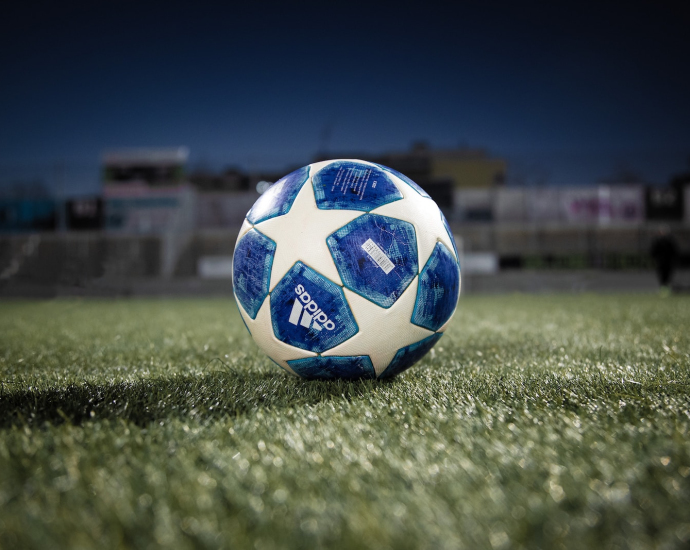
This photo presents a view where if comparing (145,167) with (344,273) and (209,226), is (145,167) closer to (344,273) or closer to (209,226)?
(209,226)

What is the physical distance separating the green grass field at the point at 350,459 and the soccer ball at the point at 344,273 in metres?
0.18

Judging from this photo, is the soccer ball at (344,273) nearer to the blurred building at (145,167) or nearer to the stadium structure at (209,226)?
the stadium structure at (209,226)

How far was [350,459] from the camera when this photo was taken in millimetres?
1376

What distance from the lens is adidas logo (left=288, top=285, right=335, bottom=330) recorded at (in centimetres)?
210

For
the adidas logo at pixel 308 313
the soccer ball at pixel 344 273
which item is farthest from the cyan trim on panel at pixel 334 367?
the adidas logo at pixel 308 313

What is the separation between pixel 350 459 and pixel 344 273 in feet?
2.86

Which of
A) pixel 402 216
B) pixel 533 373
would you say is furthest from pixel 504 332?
pixel 402 216

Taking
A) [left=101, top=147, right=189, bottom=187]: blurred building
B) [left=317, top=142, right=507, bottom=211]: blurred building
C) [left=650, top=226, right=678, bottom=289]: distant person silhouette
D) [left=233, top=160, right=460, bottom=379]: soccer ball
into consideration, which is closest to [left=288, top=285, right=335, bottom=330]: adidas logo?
[left=233, top=160, right=460, bottom=379]: soccer ball

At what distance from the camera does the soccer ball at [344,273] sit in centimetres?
210

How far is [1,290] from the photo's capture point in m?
17.0

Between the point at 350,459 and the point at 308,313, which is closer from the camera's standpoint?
the point at 350,459

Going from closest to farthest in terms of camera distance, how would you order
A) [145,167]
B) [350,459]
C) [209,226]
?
[350,459] → [209,226] → [145,167]

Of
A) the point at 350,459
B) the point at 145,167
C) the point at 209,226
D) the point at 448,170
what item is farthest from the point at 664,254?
the point at 145,167

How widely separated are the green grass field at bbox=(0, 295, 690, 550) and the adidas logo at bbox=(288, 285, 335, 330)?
298mm
